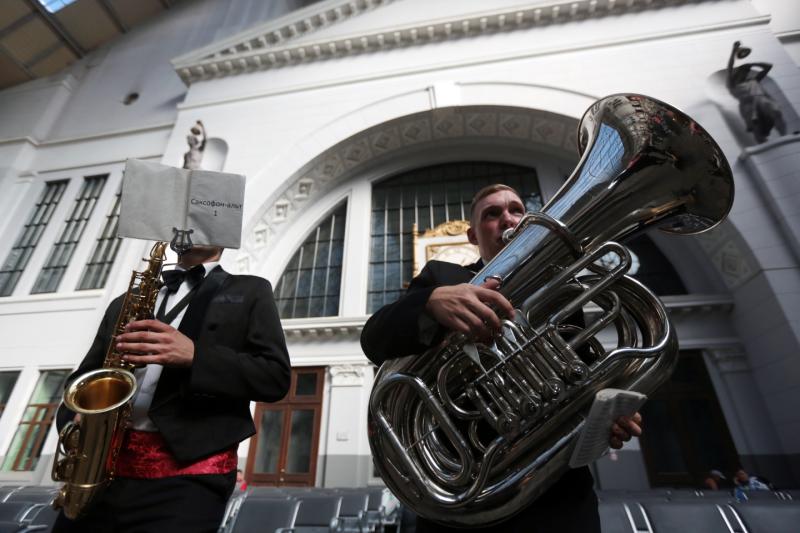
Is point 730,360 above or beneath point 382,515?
above

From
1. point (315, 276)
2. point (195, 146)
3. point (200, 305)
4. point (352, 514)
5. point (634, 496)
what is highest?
point (195, 146)

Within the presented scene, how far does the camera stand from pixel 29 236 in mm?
9406

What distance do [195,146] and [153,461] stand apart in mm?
9430

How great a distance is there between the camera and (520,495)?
3.26 ft

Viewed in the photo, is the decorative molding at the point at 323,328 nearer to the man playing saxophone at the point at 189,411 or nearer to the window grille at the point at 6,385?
the window grille at the point at 6,385

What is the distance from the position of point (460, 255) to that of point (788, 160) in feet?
18.9

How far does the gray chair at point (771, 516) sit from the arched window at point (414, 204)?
624cm

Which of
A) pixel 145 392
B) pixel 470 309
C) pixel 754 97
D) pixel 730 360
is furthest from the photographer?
pixel 754 97

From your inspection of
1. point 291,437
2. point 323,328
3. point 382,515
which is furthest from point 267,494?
point 323,328

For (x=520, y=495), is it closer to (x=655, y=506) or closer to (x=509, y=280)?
(x=509, y=280)

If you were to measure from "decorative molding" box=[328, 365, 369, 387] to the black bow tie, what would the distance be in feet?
20.4

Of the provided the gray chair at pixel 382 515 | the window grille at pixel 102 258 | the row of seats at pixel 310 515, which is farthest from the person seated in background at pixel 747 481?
the window grille at pixel 102 258

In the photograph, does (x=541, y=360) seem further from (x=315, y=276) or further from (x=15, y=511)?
(x=315, y=276)

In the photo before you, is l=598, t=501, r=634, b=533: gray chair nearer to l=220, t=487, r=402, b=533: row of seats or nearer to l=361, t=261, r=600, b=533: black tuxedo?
l=220, t=487, r=402, b=533: row of seats
